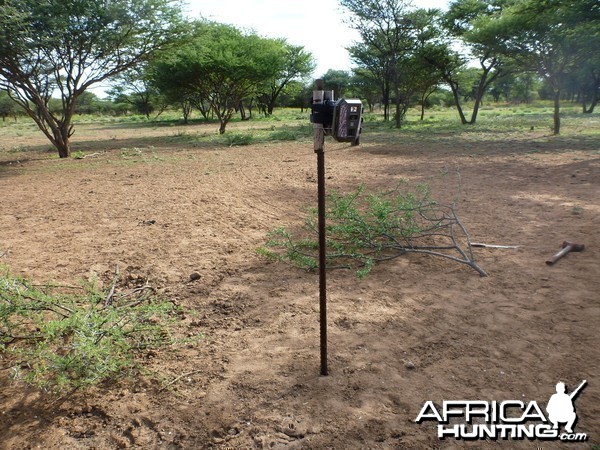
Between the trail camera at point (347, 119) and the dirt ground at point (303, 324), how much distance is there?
1.44 metres

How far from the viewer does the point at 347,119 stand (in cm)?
212

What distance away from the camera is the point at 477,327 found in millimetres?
3033

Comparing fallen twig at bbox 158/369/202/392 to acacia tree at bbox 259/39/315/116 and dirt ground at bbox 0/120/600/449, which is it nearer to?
dirt ground at bbox 0/120/600/449

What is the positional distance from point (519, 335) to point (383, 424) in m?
1.35

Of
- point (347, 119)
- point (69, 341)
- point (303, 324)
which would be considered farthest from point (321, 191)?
point (69, 341)

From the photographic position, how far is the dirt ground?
2.20 m

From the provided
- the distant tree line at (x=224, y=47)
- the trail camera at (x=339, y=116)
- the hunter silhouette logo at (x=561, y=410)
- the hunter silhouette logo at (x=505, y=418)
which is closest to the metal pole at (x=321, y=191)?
the trail camera at (x=339, y=116)

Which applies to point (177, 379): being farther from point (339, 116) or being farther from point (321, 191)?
point (339, 116)

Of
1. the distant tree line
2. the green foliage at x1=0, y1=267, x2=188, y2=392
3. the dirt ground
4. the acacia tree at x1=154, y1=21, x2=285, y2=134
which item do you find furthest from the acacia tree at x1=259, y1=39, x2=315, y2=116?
the green foliage at x1=0, y1=267, x2=188, y2=392

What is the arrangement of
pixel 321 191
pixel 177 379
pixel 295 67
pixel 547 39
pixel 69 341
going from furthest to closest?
pixel 295 67
pixel 547 39
pixel 69 341
pixel 177 379
pixel 321 191

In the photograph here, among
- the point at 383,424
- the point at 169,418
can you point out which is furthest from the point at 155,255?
the point at 383,424

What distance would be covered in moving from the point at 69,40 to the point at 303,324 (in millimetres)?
12524

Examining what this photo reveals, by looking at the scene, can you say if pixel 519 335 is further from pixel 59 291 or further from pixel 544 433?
pixel 59 291

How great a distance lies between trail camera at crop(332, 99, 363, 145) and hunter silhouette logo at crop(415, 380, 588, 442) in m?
1.51
